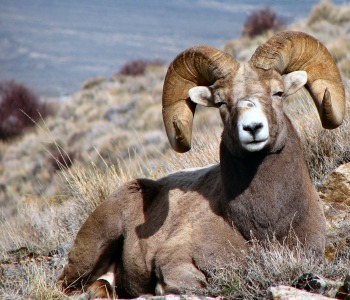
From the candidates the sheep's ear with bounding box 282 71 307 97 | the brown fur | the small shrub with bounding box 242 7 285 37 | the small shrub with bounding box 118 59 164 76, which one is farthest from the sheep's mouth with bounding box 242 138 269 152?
the small shrub with bounding box 118 59 164 76

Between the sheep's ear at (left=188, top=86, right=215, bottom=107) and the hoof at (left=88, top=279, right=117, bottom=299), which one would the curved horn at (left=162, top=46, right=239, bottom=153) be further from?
the hoof at (left=88, top=279, right=117, bottom=299)

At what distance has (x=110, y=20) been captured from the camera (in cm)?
16275

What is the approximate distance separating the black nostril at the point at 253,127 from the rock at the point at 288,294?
1.26 meters

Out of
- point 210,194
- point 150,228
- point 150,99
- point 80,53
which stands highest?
point 210,194

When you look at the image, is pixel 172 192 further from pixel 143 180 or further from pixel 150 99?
pixel 150 99

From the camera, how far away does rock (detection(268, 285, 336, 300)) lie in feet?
18.0

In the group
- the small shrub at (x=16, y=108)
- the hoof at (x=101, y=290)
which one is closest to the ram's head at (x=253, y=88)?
the hoof at (x=101, y=290)

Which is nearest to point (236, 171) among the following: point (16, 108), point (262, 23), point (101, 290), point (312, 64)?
point (312, 64)

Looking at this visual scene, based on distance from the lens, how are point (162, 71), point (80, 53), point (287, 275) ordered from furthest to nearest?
point (80, 53), point (162, 71), point (287, 275)

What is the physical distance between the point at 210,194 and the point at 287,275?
1.36 metres

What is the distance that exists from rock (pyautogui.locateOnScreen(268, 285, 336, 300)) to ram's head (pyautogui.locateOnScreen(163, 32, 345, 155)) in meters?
1.22

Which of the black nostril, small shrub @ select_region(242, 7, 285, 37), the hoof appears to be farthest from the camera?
small shrub @ select_region(242, 7, 285, 37)

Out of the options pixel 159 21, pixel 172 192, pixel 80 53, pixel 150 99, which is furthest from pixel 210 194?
pixel 159 21

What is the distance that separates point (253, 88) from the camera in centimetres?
668
